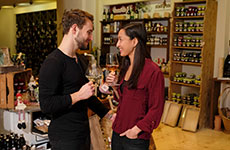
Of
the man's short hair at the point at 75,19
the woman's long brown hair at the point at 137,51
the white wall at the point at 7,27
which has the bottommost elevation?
the woman's long brown hair at the point at 137,51

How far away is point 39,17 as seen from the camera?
10812 millimetres

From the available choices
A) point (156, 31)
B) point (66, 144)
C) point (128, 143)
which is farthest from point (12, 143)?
point (156, 31)

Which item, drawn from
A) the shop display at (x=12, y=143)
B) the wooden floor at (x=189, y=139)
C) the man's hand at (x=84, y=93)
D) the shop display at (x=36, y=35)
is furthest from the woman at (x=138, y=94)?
the shop display at (x=36, y=35)

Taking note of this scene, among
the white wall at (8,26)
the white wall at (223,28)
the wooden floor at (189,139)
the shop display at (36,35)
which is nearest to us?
the wooden floor at (189,139)

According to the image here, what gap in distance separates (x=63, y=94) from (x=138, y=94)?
20.3 inches

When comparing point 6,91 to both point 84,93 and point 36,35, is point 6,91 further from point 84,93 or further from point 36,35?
point 36,35

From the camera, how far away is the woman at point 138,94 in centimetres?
182

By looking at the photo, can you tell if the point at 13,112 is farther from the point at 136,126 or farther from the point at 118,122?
the point at 136,126

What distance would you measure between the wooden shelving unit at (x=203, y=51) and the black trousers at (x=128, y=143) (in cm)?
340

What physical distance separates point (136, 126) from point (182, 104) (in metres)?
3.81

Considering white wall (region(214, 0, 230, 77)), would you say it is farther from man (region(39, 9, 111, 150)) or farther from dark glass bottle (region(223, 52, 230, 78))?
man (region(39, 9, 111, 150))

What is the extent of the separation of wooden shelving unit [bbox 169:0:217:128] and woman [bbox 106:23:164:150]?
11.0ft

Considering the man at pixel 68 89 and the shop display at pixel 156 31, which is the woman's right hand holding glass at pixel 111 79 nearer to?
the man at pixel 68 89

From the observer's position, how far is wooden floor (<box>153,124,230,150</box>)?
431cm
